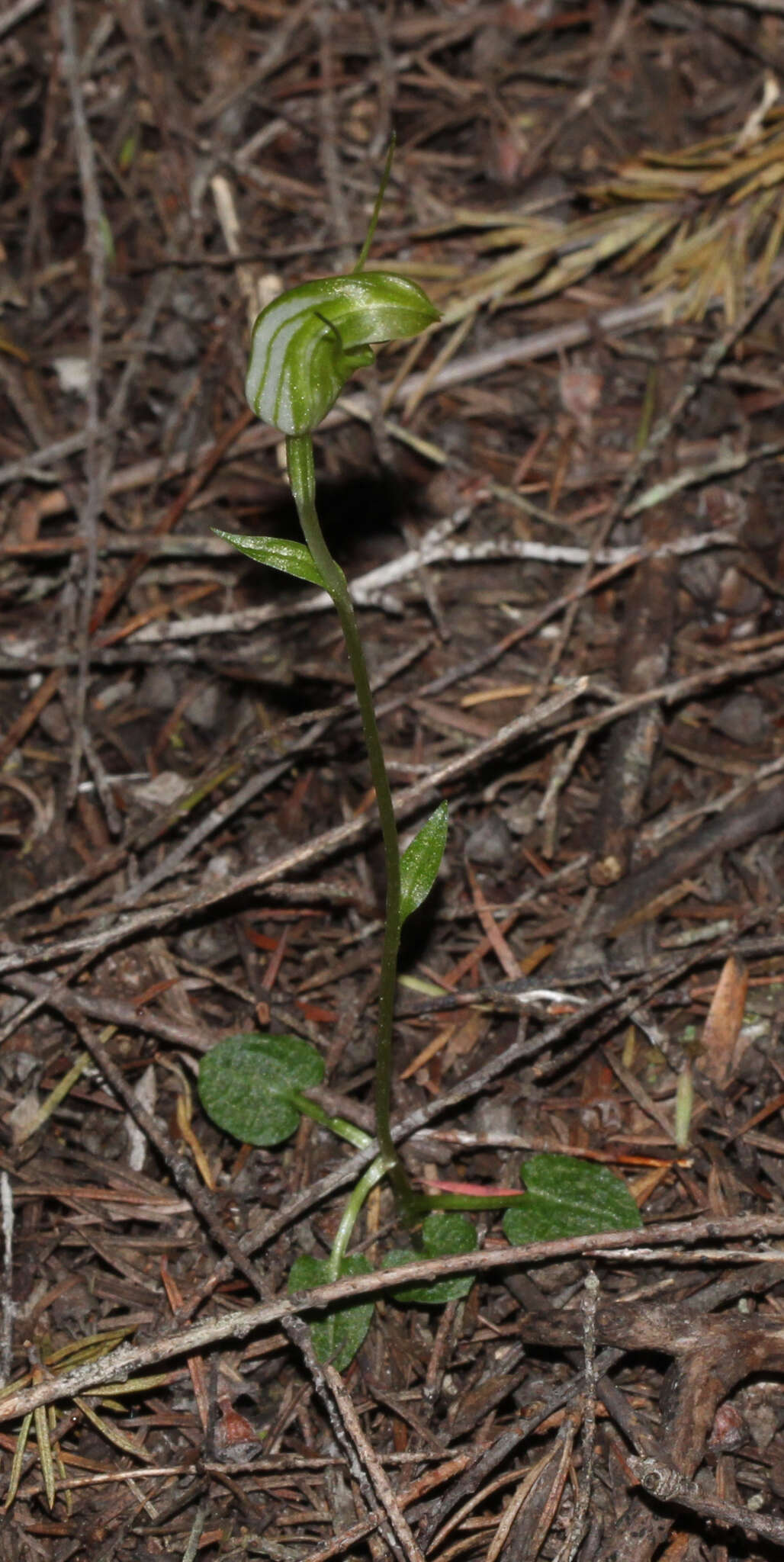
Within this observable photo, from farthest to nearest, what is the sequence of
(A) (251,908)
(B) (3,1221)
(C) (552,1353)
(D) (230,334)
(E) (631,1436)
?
(D) (230,334)
(A) (251,908)
(B) (3,1221)
(C) (552,1353)
(E) (631,1436)

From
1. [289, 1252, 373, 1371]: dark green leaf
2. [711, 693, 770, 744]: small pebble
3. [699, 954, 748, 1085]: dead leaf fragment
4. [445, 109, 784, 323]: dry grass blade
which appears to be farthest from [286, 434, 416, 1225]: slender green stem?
[445, 109, 784, 323]: dry grass blade

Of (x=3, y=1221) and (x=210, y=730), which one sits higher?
(x=210, y=730)

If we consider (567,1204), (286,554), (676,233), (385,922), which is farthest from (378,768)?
(676,233)

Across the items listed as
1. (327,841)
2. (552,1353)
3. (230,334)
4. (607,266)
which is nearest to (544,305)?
(607,266)

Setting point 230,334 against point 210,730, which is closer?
point 210,730

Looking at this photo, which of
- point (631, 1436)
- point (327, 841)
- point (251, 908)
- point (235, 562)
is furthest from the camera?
point (235, 562)

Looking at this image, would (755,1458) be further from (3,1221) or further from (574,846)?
(3,1221)

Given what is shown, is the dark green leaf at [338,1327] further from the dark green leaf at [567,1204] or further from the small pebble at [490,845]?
the small pebble at [490,845]
